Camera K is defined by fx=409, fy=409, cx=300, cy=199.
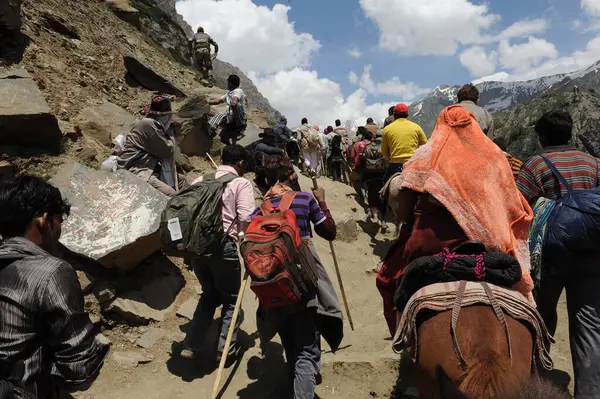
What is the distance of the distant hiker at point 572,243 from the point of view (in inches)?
122

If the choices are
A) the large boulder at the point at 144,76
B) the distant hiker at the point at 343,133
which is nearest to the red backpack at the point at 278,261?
the large boulder at the point at 144,76

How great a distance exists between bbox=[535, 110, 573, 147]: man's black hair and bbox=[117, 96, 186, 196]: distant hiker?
14.5 ft

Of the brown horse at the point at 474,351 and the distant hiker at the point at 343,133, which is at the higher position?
the distant hiker at the point at 343,133

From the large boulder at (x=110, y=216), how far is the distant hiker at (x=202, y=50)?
12842mm

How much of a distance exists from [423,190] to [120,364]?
362cm

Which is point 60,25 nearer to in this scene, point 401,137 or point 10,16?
point 10,16

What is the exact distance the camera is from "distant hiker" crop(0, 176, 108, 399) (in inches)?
72.7

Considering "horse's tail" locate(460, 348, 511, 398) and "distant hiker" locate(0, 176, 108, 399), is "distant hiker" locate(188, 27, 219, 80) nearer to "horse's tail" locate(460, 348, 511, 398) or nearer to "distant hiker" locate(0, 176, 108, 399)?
"distant hiker" locate(0, 176, 108, 399)

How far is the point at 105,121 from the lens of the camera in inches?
314

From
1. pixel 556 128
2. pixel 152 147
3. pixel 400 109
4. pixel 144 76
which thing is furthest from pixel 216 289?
pixel 144 76

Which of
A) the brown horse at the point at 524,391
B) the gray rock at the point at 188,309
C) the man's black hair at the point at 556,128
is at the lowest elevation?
the gray rock at the point at 188,309

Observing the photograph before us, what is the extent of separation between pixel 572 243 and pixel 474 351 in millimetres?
1631

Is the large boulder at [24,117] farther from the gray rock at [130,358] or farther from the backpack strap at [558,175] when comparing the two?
the backpack strap at [558,175]

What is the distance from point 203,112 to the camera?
9.93 m
